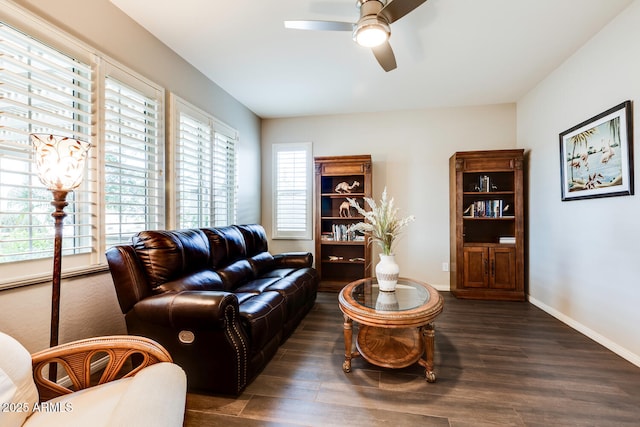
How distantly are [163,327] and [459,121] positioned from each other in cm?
446

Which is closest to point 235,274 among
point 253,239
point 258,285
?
point 258,285

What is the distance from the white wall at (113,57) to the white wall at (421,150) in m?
2.41

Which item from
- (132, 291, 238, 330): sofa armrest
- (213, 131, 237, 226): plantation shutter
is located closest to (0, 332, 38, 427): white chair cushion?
(132, 291, 238, 330): sofa armrest

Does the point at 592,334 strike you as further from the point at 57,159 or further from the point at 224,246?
the point at 57,159

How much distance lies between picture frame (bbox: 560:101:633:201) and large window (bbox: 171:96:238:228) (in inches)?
154

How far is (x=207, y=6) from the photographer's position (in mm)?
→ 2182

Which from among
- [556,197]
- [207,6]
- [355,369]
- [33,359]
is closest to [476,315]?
[556,197]

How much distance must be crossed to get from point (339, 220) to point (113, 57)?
3.33 metres

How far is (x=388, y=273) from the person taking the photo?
2.37m

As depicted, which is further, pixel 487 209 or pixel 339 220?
pixel 339 220

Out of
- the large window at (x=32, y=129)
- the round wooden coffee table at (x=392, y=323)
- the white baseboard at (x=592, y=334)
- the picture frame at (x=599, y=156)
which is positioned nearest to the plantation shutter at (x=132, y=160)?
the large window at (x=32, y=129)

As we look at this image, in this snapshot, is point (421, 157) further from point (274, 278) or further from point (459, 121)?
point (274, 278)

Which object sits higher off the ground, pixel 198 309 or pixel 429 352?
pixel 198 309

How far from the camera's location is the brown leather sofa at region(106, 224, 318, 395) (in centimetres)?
172
